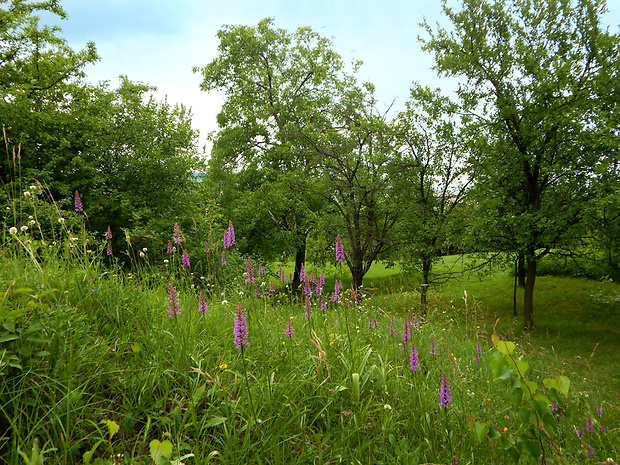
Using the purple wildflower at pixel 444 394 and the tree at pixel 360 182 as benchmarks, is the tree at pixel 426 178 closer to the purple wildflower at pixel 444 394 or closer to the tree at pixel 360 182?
the tree at pixel 360 182

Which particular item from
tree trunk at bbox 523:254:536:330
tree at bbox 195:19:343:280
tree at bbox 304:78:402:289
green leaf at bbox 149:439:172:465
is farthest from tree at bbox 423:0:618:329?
green leaf at bbox 149:439:172:465

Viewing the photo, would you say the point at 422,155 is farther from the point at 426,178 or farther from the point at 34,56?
the point at 34,56

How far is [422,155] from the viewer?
50.2 feet

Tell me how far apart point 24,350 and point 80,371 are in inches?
18.5

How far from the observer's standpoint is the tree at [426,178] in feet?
47.9

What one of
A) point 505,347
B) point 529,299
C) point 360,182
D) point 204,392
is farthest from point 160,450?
point 529,299

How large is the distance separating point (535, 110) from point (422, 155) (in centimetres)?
443

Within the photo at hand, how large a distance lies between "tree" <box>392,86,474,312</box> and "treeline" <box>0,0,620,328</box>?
0.07 m

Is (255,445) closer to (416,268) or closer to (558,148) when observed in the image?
(416,268)

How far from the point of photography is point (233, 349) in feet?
10.2

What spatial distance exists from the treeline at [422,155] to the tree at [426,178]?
66 mm

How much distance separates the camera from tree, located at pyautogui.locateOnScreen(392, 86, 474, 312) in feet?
47.9

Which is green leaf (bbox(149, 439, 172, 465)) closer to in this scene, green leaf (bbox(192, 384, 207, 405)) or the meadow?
the meadow

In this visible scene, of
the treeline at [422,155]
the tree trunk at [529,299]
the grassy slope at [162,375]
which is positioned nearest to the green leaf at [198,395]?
the grassy slope at [162,375]
